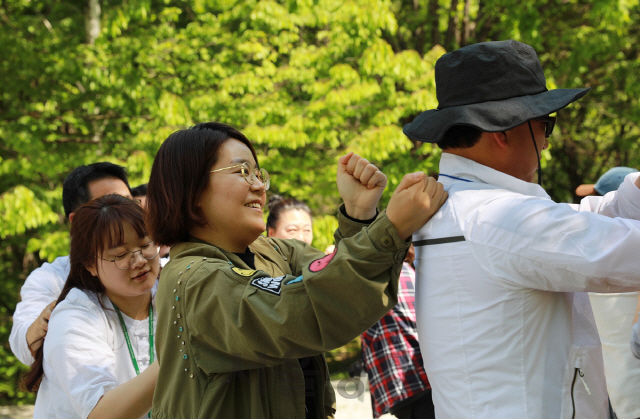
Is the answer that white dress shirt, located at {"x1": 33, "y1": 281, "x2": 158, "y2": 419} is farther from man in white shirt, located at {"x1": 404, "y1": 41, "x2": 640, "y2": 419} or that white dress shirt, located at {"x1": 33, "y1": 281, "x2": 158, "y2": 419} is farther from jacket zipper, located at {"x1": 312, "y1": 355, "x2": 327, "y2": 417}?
man in white shirt, located at {"x1": 404, "y1": 41, "x2": 640, "y2": 419}

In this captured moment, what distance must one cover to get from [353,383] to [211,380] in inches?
27.8

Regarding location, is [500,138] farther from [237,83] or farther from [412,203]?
[237,83]

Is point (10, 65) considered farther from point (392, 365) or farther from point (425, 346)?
point (425, 346)

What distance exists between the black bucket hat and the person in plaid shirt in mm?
1870

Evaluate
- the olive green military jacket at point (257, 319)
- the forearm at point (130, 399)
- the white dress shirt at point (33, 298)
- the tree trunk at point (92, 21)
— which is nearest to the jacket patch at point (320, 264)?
the olive green military jacket at point (257, 319)

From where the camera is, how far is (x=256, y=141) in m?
7.11

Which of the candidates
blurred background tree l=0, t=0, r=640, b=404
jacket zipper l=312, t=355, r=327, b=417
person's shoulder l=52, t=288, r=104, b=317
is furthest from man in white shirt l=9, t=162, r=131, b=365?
blurred background tree l=0, t=0, r=640, b=404

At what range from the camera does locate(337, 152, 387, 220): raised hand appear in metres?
1.58

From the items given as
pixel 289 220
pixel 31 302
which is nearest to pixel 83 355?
pixel 31 302

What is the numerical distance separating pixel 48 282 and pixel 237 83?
14.7ft

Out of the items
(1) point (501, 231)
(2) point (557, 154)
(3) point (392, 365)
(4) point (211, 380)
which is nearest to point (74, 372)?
(4) point (211, 380)

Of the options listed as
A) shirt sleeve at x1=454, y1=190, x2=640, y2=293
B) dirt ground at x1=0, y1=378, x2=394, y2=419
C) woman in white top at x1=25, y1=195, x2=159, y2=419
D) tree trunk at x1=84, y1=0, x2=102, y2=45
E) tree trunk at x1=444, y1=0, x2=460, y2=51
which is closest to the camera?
shirt sleeve at x1=454, y1=190, x2=640, y2=293

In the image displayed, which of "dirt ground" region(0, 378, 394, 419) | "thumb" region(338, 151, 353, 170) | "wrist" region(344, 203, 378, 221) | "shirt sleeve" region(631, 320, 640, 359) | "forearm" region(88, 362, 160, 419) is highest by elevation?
"thumb" region(338, 151, 353, 170)

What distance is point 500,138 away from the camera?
63.3 inches
